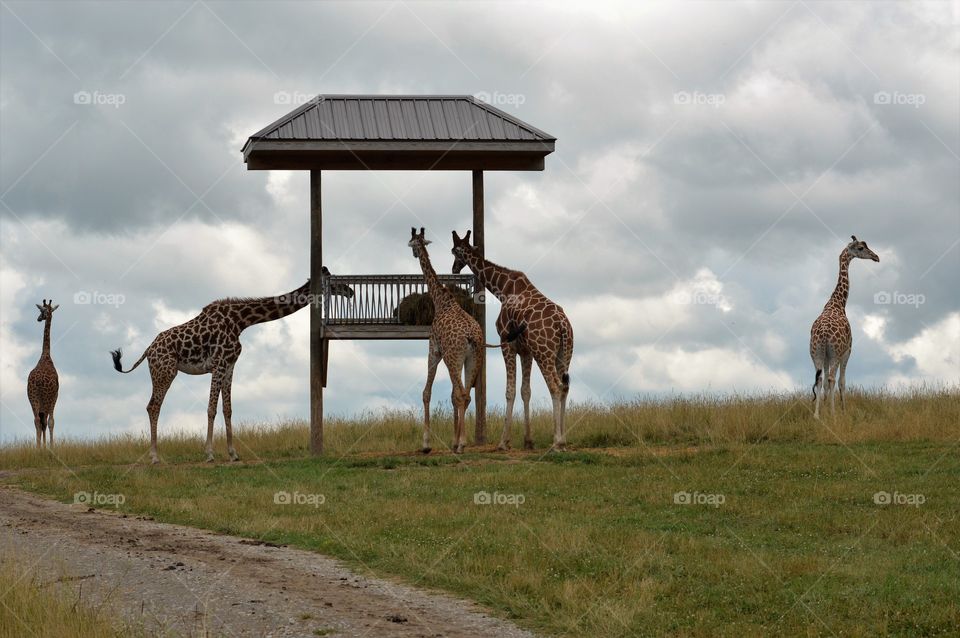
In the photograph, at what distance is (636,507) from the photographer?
1678 cm

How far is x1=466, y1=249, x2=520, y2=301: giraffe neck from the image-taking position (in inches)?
974

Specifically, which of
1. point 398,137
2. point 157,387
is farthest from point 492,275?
point 157,387

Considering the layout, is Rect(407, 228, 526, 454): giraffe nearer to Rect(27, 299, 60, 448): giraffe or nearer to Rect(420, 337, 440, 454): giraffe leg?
Rect(420, 337, 440, 454): giraffe leg

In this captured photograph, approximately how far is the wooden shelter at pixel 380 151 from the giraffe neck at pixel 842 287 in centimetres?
728

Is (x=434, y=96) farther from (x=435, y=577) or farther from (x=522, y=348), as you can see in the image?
(x=435, y=577)

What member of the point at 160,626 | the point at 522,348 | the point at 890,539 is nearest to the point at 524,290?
the point at 522,348

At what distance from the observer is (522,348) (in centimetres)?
2402

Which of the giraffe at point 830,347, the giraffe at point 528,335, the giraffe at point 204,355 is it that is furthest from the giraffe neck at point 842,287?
the giraffe at point 204,355

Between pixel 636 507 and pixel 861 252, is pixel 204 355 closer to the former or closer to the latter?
pixel 636 507

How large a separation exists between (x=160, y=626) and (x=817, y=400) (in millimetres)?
17375

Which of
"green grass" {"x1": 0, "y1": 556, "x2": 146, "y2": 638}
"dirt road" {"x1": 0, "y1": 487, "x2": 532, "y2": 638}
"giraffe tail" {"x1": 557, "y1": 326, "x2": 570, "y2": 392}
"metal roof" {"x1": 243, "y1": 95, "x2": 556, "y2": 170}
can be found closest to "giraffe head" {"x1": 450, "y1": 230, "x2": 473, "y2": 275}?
"metal roof" {"x1": 243, "y1": 95, "x2": 556, "y2": 170}

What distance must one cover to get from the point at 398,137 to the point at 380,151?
453 mm

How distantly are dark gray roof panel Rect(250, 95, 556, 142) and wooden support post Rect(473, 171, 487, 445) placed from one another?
112 centimetres

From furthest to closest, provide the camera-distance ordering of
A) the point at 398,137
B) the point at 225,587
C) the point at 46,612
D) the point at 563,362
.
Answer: the point at 398,137 → the point at 563,362 → the point at 225,587 → the point at 46,612
